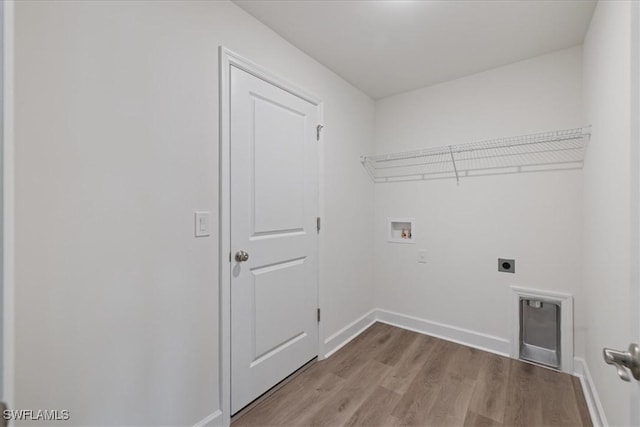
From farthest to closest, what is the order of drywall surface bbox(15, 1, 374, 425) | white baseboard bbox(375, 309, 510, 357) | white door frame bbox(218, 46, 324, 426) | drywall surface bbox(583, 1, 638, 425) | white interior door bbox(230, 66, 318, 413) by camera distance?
white baseboard bbox(375, 309, 510, 357), white interior door bbox(230, 66, 318, 413), white door frame bbox(218, 46, 324, 426), drywall surface bbox(583, 1, 638, 425), drywall surface bbox(15, 1, 374, 425)

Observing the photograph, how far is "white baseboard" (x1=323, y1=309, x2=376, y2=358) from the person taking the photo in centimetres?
238

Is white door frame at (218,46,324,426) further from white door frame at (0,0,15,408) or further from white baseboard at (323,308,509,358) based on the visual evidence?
white door frame at (0,0,15,408)

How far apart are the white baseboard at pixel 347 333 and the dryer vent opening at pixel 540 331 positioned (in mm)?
1299

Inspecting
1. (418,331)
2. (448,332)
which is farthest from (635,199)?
(418,331)

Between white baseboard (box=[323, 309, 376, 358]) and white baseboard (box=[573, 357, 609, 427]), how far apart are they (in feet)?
5.27

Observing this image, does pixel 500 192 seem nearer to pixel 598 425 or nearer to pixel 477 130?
pixel 477 130

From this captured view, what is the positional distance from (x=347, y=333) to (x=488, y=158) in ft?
6.55

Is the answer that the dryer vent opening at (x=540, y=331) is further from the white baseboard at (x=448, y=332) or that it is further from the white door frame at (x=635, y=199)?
the white door frame at (x=635, y=199)

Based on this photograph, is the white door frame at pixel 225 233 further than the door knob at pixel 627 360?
Yes

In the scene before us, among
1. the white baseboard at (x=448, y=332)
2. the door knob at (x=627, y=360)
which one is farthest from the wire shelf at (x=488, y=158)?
the door knob at (x=627, y=360)

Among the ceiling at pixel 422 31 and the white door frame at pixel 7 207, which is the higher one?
the ceiling at pixel 422 31

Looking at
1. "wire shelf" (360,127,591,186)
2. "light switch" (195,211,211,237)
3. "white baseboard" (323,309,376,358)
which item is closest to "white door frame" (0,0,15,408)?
"light switch" (195,211,211,237)

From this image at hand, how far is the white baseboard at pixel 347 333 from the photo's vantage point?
2383 mm

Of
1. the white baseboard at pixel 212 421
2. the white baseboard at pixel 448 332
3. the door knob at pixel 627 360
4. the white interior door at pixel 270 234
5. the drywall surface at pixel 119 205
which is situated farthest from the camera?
the white baseboard at pixel 448 332
